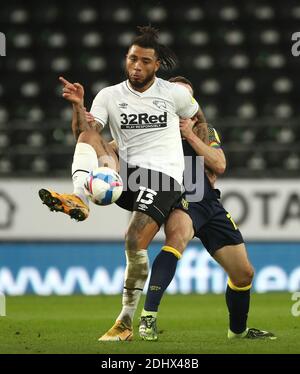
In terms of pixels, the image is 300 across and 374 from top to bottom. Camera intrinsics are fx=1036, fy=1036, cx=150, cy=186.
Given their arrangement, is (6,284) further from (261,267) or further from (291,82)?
(291,82)

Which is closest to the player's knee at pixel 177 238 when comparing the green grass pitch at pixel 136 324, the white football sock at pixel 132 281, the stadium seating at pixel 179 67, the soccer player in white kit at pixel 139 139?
the soccer player in white kit at pixel 139 139

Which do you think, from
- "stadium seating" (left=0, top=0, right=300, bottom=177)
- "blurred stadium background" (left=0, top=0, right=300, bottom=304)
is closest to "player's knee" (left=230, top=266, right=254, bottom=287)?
"blurred stadium background" (left=0, top=0, right=300, bottom=304)

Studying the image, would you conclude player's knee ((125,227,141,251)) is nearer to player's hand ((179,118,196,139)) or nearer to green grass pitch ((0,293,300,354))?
green grass pitch ((0,293,300,354))

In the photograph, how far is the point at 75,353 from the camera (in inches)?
238

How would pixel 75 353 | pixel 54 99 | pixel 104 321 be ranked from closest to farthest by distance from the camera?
pixel 75 353 → pixel 104 321 → pixel 54 99

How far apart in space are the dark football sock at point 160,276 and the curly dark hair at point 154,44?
4.38ft

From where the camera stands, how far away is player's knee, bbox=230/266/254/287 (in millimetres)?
7172

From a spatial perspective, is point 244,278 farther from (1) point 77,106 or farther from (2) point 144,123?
(1) point 77,106

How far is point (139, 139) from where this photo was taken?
696 centimetres

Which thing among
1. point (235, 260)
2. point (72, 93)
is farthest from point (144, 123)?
point (235, 260)

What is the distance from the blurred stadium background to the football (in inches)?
246

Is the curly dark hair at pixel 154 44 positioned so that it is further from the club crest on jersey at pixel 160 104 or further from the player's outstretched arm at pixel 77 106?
the player's outstretched arm at pixel 77 106

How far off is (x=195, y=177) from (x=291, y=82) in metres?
8.80

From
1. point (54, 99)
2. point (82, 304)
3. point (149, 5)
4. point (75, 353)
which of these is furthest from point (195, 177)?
Result: point (149, 5)
